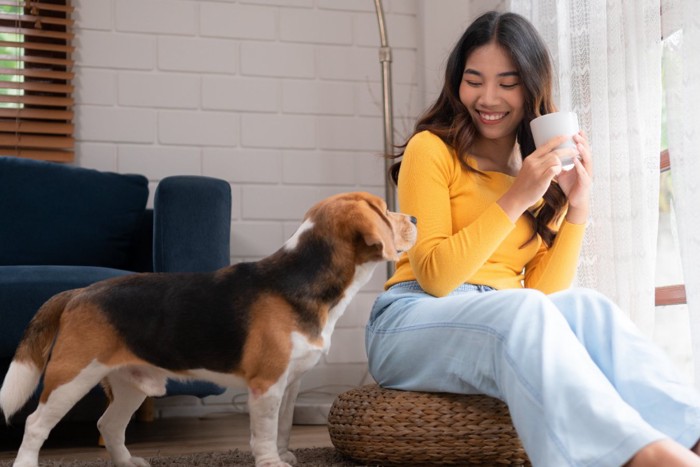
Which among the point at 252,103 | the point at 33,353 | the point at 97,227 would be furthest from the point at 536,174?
the point at 252,103

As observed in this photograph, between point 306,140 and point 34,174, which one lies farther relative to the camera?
point 306,140

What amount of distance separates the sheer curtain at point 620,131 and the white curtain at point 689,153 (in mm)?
126

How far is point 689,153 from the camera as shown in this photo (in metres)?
1.75

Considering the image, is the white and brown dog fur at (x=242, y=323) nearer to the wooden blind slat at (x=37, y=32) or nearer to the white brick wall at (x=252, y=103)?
the white brick wall at (x=252, y=103)

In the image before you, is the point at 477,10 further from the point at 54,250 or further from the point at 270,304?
the point at 270,304

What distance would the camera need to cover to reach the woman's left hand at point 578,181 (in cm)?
173

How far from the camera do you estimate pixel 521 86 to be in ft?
5.99

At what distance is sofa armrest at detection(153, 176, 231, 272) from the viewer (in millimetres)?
2396

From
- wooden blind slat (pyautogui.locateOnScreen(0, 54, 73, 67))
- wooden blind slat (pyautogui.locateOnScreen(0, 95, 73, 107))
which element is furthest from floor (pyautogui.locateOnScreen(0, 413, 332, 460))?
wooden blind slat (pyautogui.locateOnScreen(0, 54, 73, 67))

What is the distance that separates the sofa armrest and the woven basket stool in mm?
829

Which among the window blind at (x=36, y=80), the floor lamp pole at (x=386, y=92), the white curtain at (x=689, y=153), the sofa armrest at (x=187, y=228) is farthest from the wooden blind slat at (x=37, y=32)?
the white curtain at (x=689, y=153)

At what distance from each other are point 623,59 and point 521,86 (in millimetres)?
354

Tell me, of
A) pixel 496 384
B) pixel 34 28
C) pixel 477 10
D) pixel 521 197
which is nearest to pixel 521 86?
pixel 521 197

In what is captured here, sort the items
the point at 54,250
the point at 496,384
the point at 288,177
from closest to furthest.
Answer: the point at 496,384 → the point at 54,250 → the point at 288,177
